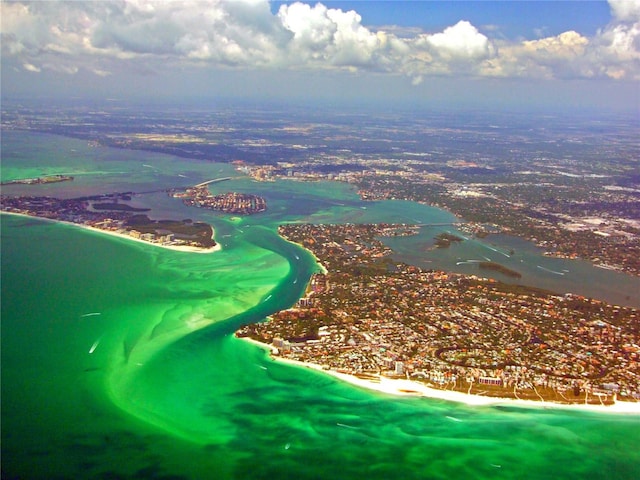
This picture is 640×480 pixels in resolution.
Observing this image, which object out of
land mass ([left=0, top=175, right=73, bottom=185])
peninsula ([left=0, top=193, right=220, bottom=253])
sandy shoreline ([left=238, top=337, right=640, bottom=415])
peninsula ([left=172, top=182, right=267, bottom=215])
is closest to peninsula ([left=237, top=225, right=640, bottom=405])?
sandy shoreline ([left=238, top=337, right=640, bottom=415])

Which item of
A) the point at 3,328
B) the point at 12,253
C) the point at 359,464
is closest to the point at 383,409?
the point at 359,464

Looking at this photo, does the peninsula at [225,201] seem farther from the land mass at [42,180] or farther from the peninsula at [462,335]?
the peninsula at [462,335]

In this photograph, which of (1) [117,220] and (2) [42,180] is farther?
(2) [42,180]

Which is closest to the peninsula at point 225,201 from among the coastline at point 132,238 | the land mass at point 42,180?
the coastline at point 132,238

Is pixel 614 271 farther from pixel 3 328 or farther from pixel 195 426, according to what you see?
pixel 3 328

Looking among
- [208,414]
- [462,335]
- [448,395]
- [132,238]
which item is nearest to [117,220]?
[132,238]

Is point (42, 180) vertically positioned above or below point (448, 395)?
above

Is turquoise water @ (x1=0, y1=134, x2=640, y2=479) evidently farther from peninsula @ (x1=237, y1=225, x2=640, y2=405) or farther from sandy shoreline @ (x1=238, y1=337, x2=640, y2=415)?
peninsula @ (x1=237, y1=225, x2=640, y2=405)

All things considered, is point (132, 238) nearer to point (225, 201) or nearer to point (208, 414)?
point (225, 201)
